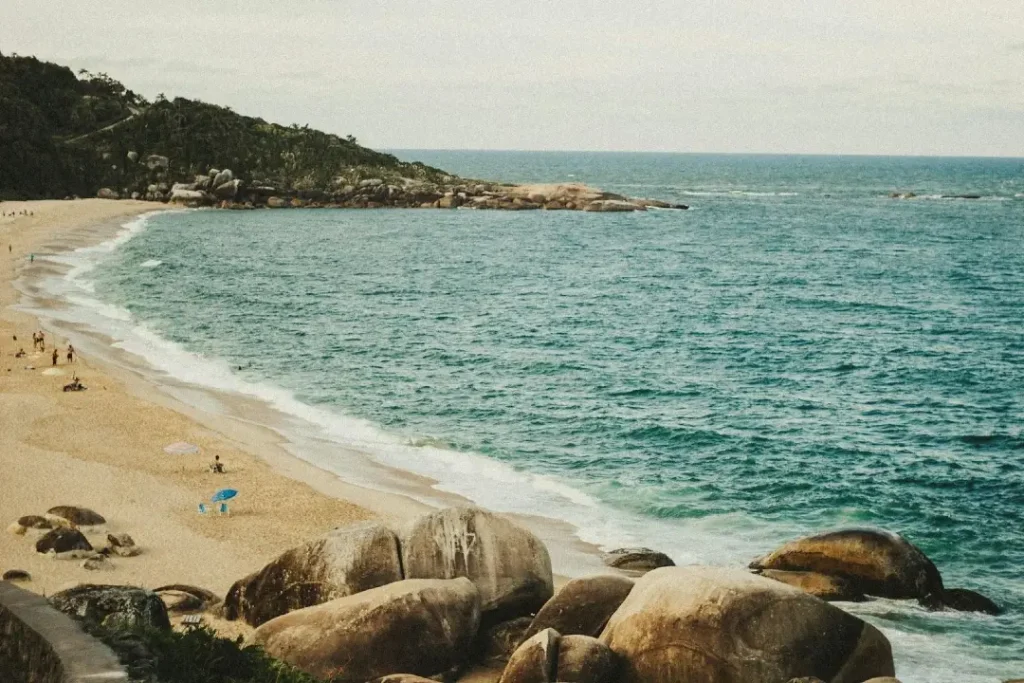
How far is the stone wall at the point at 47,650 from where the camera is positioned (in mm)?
10789

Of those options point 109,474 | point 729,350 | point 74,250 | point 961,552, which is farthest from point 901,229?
point 109,474

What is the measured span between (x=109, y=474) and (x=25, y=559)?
6.97 metres

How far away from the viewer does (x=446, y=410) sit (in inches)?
1476

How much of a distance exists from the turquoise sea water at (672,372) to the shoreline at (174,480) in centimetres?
211

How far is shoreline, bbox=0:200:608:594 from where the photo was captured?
73.5 feet

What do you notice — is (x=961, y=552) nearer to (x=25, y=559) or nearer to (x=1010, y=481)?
(x=1010, y=481)

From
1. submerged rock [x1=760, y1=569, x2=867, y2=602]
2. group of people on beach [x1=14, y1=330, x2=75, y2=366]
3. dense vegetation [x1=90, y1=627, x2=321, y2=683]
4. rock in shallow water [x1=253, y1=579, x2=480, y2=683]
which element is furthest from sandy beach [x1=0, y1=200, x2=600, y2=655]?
dense vegetation [x1=90, y1=627, x2=321, y2=683]

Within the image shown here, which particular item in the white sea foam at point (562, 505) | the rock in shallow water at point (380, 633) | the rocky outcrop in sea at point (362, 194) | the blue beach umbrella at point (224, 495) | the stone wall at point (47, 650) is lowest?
the white sea foam at point (562, 505)

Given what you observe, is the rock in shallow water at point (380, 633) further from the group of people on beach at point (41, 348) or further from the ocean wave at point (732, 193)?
the ocean wave at point (732, 193)

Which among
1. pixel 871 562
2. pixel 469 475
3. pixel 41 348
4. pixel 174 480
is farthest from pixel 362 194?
pixel 871 562

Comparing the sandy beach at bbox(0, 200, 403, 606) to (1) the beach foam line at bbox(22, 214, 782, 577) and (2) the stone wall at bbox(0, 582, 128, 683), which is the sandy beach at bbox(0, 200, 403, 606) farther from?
(2) the stone wall at bbox(0, 582, 128, 683)

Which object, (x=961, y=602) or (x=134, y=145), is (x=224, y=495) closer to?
(x=961, y=602)

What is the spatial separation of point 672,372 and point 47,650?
3410cm

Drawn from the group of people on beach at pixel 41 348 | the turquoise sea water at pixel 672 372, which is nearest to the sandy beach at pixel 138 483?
the group of people on beach at pixel 41 348
